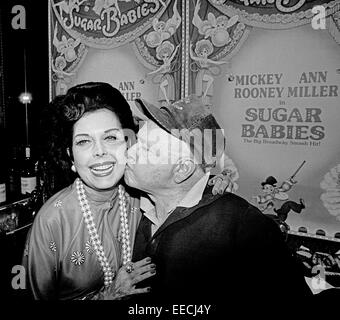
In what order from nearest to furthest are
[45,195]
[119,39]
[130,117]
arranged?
[130,117]
[45,195]
[119,39]

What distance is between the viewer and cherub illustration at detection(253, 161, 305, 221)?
1253 millimetres

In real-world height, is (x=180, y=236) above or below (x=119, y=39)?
below

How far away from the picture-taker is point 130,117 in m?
0.99

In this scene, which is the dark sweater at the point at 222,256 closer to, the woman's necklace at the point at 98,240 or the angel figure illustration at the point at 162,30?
the woman's necklace at the point at 98,240

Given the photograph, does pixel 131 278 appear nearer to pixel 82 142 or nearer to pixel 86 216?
pixel 86 216

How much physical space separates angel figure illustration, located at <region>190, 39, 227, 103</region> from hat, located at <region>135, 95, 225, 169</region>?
0.43m

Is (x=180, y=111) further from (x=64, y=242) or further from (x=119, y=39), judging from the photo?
(x=119, y=39)

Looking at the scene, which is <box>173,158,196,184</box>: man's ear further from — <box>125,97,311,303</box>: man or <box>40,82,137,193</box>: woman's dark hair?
<box>40,82,137,193</box>: woman's dark hair

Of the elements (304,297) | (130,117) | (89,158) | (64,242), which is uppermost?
(130,117)

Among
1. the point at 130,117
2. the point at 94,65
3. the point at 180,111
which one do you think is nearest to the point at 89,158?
the point at 130,117

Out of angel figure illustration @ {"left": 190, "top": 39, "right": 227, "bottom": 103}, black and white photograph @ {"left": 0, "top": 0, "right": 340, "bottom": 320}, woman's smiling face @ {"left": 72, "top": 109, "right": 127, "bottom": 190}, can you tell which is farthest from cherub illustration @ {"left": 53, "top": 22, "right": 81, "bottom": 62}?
woman's smiling face @ {"left": 72, "top": 109, "right": 127, "bottom": 190}

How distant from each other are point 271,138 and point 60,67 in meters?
0.86

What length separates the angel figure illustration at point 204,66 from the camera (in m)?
1.31

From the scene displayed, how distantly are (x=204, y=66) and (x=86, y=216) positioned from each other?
0.69 metres
